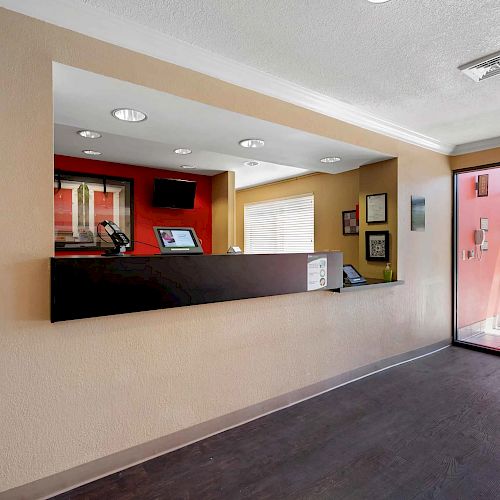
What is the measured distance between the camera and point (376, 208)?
13.2 ft

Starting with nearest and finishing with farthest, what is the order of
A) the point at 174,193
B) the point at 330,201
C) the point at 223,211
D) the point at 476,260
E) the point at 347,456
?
the point at 347,456, the point at 476,260, the point at 174,193, the point at 330,201, the point at 223,211

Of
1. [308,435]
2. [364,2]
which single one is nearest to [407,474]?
[308,435]

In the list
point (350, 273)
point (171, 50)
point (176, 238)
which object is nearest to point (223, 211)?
point (350, 273)

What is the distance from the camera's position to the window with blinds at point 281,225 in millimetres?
5934

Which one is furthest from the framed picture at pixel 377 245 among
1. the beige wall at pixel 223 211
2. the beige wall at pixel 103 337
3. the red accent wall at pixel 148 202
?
the red accent wall at pixel 148 202

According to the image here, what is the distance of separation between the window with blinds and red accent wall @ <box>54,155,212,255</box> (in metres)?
1.35

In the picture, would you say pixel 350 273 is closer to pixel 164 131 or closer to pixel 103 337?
pixel 164 131

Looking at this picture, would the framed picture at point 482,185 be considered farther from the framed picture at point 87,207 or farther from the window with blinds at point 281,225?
the framed picture at point 87,207

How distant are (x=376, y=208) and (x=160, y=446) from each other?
3192mm

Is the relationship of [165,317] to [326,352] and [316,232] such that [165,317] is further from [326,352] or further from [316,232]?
[316,232]

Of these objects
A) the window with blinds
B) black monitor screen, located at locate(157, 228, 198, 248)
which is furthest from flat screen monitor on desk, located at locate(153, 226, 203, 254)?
the window with blinds

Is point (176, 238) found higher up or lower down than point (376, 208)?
lower down

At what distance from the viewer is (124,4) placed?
1829 mm

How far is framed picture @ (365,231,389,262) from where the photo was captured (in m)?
3.94
